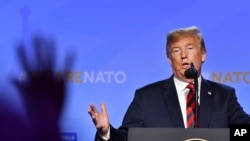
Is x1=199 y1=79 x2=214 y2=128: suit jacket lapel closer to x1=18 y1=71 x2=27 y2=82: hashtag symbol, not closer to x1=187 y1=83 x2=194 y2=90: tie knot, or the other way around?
x1=187 y1=83 x2=194 y2=90: tie knot

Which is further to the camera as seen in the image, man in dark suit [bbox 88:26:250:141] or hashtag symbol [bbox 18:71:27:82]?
hashtag symbol [bbox 18:71:27:82]

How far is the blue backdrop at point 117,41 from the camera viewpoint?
3.59 metres

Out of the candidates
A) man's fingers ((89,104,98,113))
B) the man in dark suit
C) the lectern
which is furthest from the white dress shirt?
the lectern

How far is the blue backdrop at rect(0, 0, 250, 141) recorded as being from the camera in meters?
3.59

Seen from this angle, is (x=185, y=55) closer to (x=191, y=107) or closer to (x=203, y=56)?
(x=203, y=56)

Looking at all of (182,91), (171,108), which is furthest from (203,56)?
(171,108)

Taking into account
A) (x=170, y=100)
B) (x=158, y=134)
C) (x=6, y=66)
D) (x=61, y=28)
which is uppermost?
(x=61, y=28)

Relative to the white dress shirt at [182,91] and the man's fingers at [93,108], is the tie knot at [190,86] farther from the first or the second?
the man's fingers at [93,108]

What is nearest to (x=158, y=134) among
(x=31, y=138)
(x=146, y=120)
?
(x=146, y=120)

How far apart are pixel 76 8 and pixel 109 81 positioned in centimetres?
55

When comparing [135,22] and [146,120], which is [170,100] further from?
[135,22]

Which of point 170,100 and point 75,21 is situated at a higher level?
point 75,21

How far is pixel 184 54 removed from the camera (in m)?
3.65

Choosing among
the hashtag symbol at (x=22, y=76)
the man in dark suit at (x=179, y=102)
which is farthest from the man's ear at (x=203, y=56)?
the hashtag symbol at (x=22, y=76)
